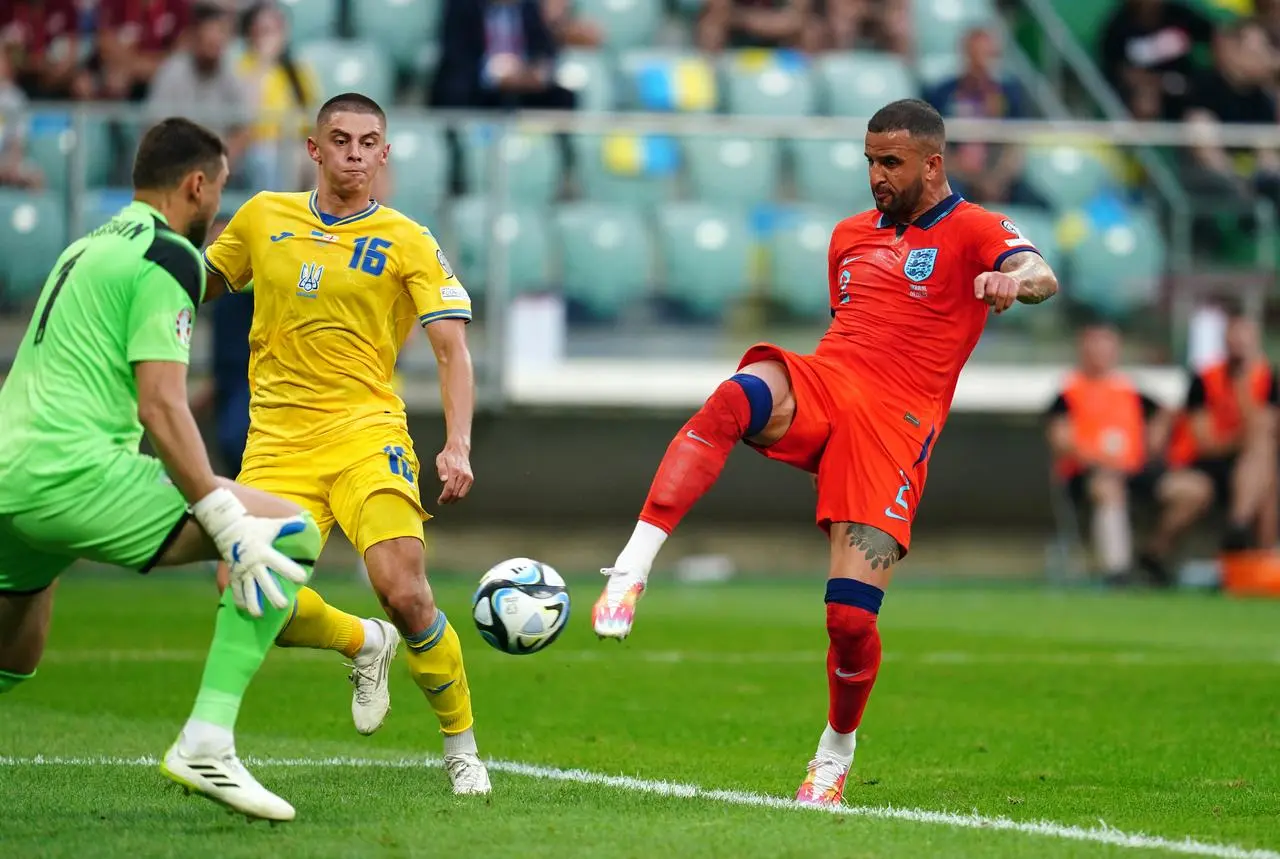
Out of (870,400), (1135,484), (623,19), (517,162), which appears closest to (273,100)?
(517,162)

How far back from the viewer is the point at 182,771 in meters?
5.42

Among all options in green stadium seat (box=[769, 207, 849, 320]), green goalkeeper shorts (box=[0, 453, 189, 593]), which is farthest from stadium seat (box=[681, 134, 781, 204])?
green goalkeeper shorts (box=[0, 453, 189, 593])

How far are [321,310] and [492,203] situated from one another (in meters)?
9.72

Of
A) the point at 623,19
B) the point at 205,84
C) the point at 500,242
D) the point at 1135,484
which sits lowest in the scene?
the point at 1135,484

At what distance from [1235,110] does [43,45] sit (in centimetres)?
1169

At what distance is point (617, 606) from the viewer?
6.08 meters

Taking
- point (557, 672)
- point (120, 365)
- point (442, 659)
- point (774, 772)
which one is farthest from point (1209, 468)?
point (120, 365)

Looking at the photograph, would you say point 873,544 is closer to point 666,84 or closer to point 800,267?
point 800,267

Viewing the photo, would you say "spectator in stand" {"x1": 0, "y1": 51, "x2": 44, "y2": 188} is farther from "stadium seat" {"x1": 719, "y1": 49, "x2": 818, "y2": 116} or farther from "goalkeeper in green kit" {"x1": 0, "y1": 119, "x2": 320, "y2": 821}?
"goalkeeper in green kit" {"x1": 0, "y1": 119, "x2": 320, "y2": 821}

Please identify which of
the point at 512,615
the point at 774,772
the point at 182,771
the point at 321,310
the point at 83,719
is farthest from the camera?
the point at 83,719

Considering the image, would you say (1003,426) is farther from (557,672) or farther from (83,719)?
(83,719)

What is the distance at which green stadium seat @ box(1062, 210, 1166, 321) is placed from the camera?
1723 centimetres

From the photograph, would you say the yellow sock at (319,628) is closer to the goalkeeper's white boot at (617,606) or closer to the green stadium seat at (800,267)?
the goalkeeper's white boot at (617,606)

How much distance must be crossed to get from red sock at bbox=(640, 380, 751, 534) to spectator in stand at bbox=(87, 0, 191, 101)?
39.6 ft
